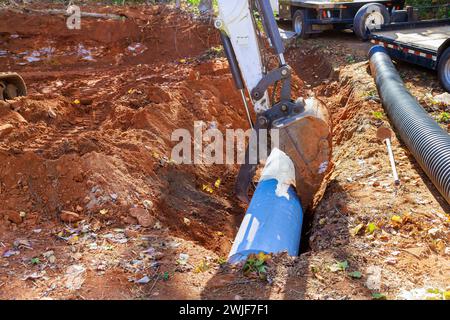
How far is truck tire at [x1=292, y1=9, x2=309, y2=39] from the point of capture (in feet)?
45.4

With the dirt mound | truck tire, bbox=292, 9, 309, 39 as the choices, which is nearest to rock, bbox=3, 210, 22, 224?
Result: the dirt mound

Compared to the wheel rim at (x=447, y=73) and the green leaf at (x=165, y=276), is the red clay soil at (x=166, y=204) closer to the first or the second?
the green leaf at (x=165, y=276)

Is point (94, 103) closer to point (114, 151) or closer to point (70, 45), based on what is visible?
point (114, 151)

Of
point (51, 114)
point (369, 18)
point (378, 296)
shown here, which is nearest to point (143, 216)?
point (378, 296)

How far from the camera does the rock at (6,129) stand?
6320 mm

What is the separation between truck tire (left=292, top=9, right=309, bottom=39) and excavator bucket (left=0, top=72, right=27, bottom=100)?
7889mm

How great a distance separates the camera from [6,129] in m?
6.43

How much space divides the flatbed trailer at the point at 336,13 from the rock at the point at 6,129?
9066 mm

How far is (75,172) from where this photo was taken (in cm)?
566

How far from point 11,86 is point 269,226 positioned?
5.95m

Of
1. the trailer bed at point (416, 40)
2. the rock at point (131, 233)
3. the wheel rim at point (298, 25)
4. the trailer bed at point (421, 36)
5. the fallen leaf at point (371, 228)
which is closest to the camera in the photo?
the fallen leaf at point (371, 228)

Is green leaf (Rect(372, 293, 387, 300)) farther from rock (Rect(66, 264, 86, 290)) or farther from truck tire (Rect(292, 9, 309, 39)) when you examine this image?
truck tire (Rect(292, 9, 309, 39))

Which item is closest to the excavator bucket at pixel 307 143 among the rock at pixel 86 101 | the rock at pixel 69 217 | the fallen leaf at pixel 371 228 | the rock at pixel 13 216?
the fallen leaf at pixel 371 228

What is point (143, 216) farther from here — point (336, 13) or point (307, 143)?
point (336, 13)
